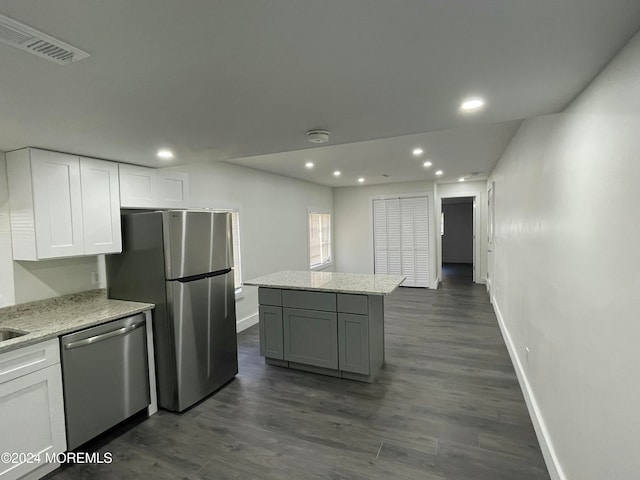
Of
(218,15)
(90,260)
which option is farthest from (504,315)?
(90,260)

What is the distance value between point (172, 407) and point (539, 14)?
11.2ft

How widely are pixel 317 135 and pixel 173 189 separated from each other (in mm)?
1958

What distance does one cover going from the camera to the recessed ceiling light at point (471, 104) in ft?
5.63

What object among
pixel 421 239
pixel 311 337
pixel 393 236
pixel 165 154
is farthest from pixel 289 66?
pixel 393 236

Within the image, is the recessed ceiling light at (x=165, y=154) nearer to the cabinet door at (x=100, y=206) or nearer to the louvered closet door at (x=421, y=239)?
the cabinet door at (x=100, y=206)

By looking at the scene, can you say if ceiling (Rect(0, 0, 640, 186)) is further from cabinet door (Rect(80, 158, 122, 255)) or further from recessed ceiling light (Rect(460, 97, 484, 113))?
cabinet door (Rect(80, 158, 122, 255))

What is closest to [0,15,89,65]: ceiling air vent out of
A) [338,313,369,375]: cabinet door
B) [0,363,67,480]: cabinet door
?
[0,363,67,480]: cabinet door

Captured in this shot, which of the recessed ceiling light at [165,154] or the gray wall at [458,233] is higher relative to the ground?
the recessed ceiling light at [165,154]

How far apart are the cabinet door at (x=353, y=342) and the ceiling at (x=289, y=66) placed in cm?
175

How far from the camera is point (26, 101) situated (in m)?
1.54

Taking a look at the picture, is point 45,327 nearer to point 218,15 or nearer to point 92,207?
point 92,207

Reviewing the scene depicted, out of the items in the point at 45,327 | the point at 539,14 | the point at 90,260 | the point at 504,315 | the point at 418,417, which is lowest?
the point at 418,417

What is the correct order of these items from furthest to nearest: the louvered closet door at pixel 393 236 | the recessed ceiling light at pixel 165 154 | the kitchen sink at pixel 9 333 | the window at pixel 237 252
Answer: the louvered closet door at pixel 393 236, the window at pixel 237 252, the recessed ceiling light at pixel 165 154, the kitchen sink at pixel 9 333

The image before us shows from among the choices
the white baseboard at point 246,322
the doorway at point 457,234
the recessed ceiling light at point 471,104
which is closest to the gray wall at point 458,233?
the doorway at point 457,234
